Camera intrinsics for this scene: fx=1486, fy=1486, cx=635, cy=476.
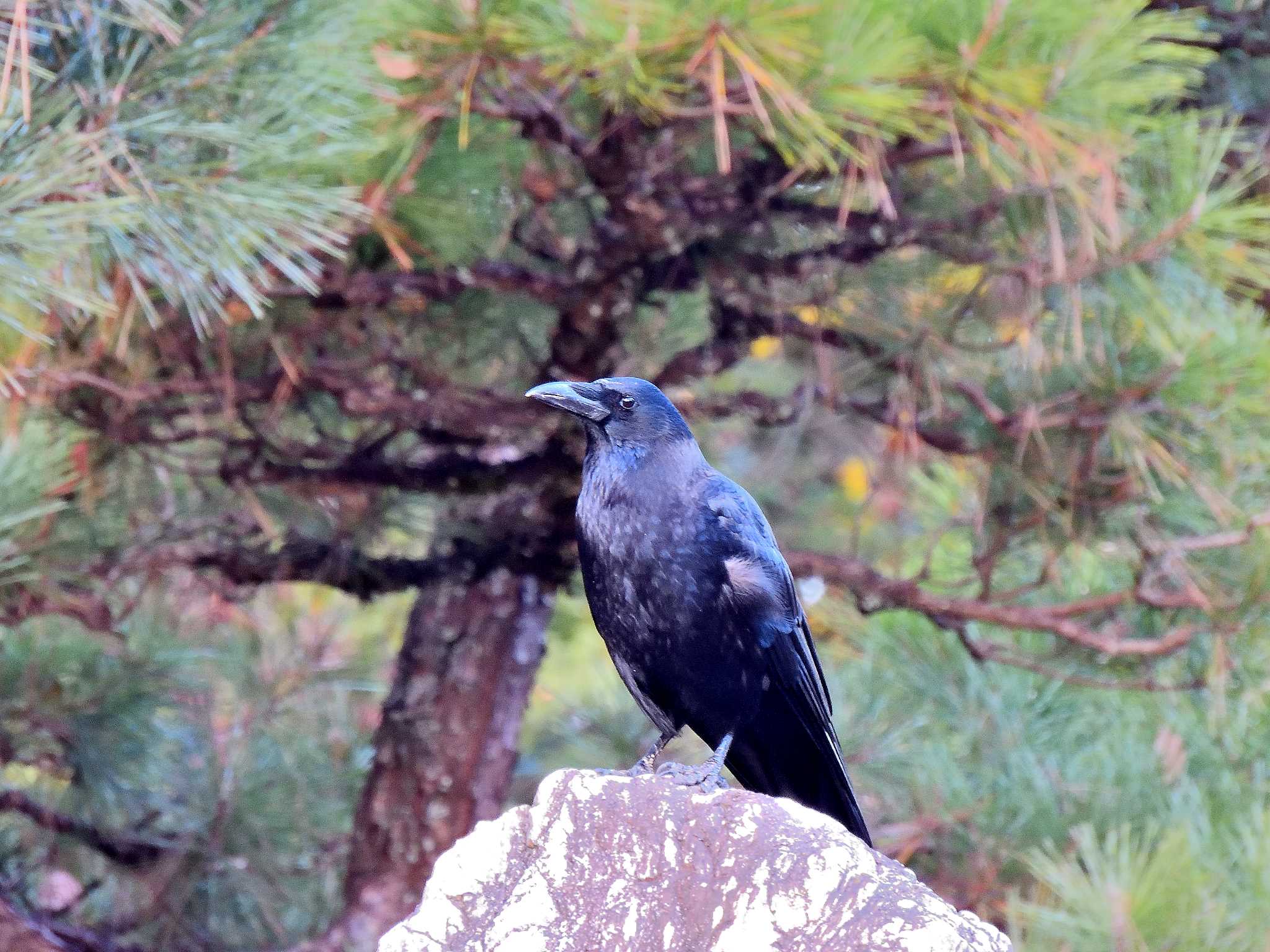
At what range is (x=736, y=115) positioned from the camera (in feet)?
8.21

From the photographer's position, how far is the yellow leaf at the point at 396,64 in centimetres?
232

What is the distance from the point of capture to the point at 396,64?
7.65ft

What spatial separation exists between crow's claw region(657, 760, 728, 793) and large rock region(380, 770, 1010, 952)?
14 centimetres

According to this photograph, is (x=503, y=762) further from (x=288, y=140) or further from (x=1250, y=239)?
(x=1250, y=239)

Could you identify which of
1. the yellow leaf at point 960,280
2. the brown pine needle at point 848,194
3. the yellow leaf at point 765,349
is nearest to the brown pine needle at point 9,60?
the brown pine needle at point 848,194

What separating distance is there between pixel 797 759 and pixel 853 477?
177 inches

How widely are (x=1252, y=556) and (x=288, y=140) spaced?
1957 millimetres

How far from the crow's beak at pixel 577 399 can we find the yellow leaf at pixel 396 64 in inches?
20.9

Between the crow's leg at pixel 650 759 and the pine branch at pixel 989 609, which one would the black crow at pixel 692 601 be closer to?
the crow's leg at pixel 650 759

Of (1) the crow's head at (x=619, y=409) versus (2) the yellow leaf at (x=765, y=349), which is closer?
(1) the crow's head at (x=619, y=409)

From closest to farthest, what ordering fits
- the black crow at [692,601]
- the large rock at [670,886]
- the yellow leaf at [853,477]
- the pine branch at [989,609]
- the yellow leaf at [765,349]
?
1. the large rock at [670,886]
2. the black crow at [692,601]
3. the pine branch at [989,609]
4. the yellow leaf at [765,349]
5. the yellow leaf at [853,477]

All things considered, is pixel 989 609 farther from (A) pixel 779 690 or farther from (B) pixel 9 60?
(B) pixel 9 60

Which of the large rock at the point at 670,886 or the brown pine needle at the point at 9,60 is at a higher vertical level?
the brown pine needle at the point at 9,60

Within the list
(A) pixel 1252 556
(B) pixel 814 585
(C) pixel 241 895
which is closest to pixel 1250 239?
(A) pixel 1252 556
